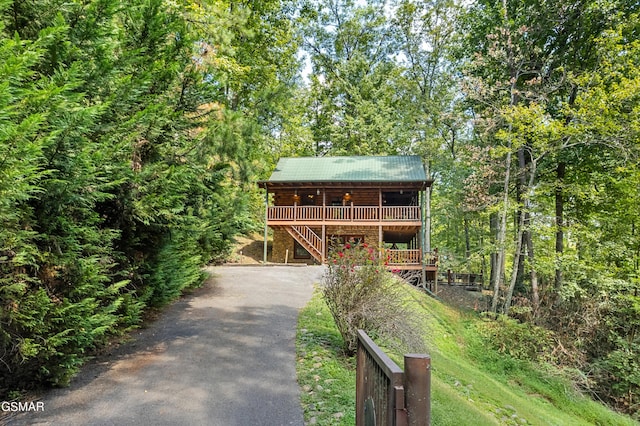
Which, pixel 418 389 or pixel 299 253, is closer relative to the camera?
pixel 418 389

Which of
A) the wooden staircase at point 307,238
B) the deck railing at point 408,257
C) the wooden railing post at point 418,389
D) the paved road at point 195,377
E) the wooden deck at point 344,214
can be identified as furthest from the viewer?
the wooden staircase at point 307,238

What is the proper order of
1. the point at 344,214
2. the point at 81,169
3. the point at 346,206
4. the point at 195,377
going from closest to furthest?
the point at 81,169 < the point at 195,377 < the point at 344,214 < the point at 346,206

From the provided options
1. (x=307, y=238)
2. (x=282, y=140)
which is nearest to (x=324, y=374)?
(x=307, y=238)

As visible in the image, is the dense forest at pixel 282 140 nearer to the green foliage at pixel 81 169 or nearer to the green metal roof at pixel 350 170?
the green foliage at pixel 81 169

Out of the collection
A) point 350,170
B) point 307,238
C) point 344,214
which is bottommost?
point 307,238

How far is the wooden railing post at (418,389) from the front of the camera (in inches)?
68.7

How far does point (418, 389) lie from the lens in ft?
5.77

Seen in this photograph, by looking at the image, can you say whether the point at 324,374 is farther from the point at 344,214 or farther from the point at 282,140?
the point at 282,140

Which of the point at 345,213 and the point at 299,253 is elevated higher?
the point at 345,213

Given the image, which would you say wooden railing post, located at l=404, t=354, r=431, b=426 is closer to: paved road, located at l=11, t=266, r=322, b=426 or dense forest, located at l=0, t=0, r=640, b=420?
paved road, located at l=11, t=266, r=322, b=426

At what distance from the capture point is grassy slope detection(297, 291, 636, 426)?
4.35m

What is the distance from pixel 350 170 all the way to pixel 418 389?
17661mm

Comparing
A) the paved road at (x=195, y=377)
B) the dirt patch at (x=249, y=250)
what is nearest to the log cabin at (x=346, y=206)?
the dirt patch at (x=249, y=250)

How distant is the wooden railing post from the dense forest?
2.84m
